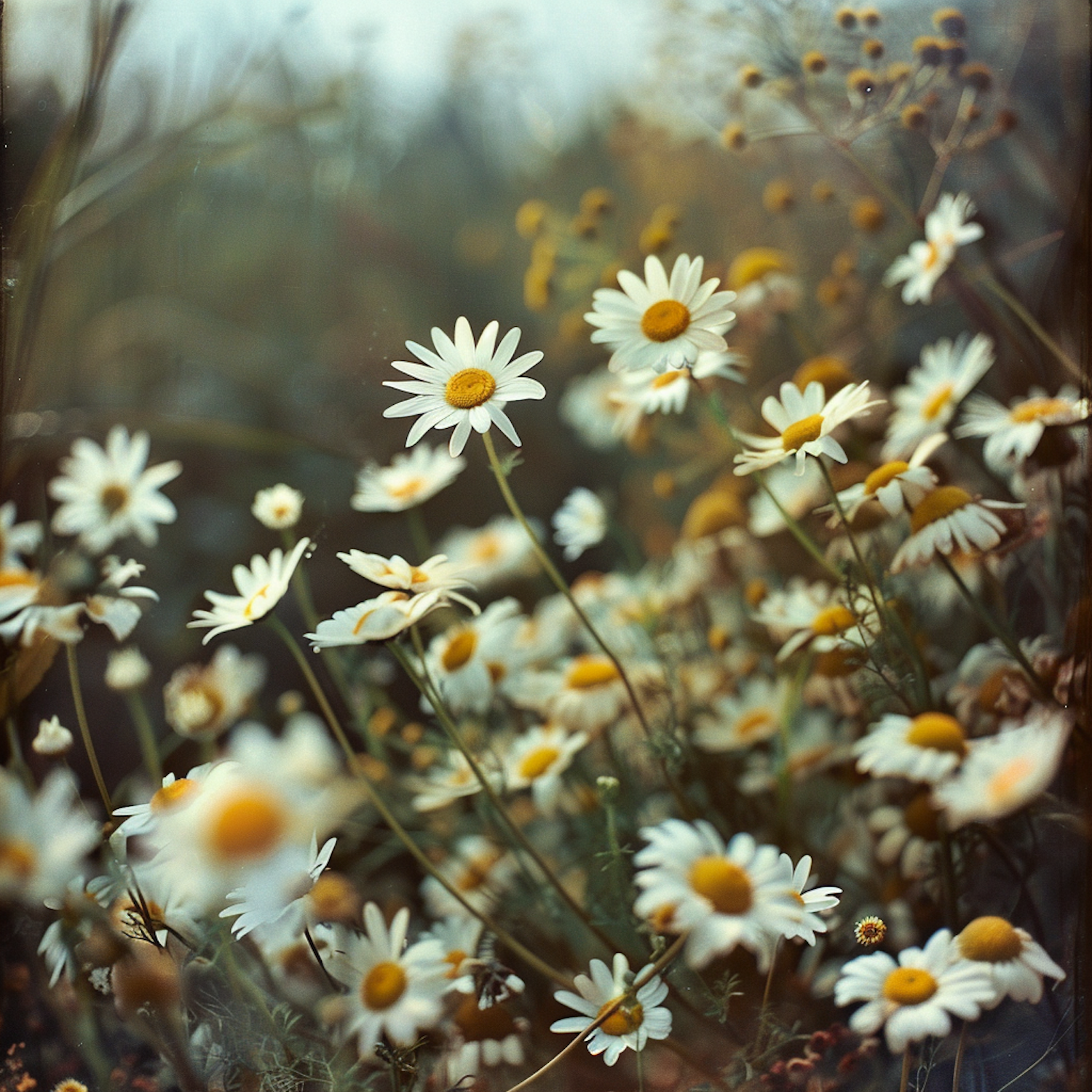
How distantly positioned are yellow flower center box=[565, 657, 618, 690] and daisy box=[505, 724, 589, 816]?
0.08ft

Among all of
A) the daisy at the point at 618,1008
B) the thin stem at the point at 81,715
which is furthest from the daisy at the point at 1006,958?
the thin stem at the point at 81,715

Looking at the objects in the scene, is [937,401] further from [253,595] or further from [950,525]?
[253,595]

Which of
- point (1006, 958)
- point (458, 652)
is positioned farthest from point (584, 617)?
point (1006, 958)

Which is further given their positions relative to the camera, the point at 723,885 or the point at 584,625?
the point at 584,625

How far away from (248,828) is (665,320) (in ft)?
0.75

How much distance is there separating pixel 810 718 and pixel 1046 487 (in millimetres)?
173

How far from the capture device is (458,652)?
418 millimetres

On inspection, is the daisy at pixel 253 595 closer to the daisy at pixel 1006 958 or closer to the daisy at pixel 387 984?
the daisy at pixel 387 984

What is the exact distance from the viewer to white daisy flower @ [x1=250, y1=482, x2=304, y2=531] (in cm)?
38

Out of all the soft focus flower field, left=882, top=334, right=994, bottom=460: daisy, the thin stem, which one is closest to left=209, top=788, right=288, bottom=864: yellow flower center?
the soft focus flower field

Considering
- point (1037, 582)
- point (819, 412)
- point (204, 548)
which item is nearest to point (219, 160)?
point (204, 548)

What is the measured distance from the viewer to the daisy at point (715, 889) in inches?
11.6

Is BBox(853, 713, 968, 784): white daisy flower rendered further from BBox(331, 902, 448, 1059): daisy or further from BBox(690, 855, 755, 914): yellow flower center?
BBox(331, 902, 448, 1059): daisy

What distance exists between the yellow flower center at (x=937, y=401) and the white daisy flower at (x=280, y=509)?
0.99ft
